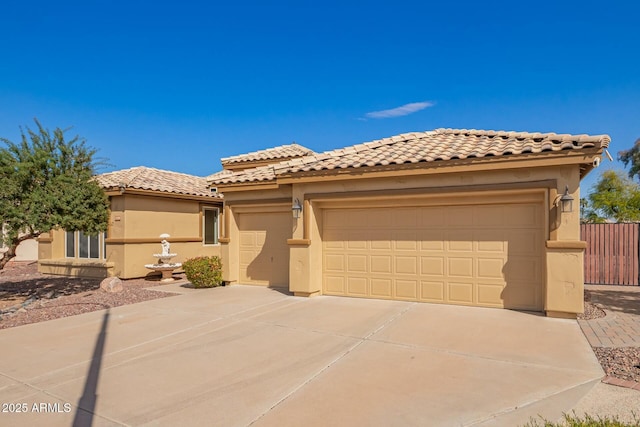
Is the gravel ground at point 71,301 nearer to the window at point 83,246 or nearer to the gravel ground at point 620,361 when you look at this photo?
the gravel ground at point 620,361

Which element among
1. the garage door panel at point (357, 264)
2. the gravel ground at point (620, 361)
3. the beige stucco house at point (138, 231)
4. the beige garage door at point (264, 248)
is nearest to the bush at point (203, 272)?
the beige garage door at point (264, 248)

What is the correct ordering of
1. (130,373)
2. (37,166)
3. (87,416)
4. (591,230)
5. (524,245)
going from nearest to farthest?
(87,416)
(130,373)
(524,245)
(37,166)
(591,230)

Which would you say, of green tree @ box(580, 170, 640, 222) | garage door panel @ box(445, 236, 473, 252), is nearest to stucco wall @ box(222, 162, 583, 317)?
garage door panel @ box(445, 236, 473, 252)

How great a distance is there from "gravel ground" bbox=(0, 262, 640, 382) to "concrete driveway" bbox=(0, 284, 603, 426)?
→ 352 millimetres

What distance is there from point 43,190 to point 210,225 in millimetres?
8211

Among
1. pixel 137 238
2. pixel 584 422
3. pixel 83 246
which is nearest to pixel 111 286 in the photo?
pixel 137 238

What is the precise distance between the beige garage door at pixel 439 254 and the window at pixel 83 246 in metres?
9.60

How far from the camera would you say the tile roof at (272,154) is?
59.1 ft

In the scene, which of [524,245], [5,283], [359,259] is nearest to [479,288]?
[524,245]

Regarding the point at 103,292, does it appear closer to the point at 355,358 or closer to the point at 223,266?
the point at 223,266

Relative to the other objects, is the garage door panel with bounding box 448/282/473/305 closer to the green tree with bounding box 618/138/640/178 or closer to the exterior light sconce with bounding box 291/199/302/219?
the exterior light sconce with bounding box 291/199/302/219

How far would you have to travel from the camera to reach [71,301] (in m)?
10.1

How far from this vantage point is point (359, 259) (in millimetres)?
10016

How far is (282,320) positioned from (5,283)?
39.6ft
